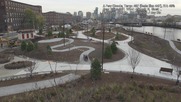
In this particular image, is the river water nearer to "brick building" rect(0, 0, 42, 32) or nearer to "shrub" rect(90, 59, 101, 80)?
"shrub" rect(90, 59, 101, 80)

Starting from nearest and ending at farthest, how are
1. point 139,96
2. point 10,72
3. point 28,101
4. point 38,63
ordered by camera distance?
point 28,101 → point 139,96 → point 10,72 → point 38,63

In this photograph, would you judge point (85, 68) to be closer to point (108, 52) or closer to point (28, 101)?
point (108, 52)

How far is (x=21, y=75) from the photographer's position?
63.2 feet

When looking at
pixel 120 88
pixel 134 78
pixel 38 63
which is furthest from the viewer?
pixel 38 63

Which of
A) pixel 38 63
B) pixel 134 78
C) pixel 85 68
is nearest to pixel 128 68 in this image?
pixel 134 78

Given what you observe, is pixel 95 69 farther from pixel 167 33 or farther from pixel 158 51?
pixel 167 33

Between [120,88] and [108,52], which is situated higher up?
[108,52]

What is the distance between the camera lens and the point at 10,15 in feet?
226

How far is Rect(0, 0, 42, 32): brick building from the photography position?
65312 mm

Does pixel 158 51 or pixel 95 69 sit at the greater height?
pixel 95 69

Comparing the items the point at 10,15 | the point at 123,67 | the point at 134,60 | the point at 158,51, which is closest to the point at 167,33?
the point at 158,51

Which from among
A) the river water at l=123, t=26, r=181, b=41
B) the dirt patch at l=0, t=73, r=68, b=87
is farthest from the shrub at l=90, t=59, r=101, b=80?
the river water at l=123, t=26, r=181, b=41

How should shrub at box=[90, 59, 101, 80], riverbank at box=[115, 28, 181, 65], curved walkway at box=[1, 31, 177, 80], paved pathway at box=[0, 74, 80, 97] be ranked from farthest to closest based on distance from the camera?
riverbank at box=[115, 28, 181, 65], curved walkway at box=[1, 31, 177, 80], shrub at box=[90, 59, 101, 80], paved pathway at box=[0, 74, 80, 97]

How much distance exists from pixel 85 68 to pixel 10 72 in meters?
9.10
